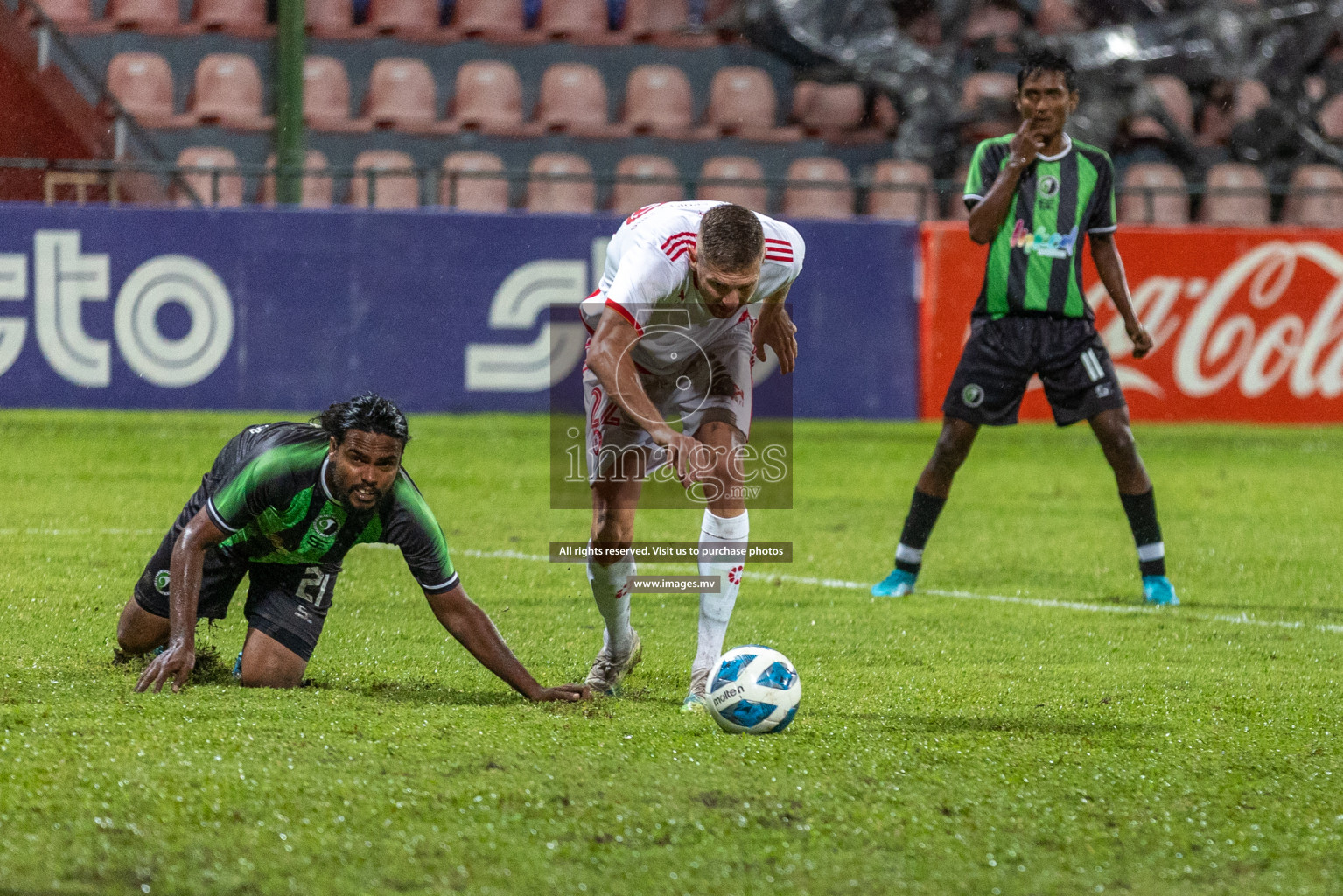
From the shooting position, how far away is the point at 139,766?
354cm

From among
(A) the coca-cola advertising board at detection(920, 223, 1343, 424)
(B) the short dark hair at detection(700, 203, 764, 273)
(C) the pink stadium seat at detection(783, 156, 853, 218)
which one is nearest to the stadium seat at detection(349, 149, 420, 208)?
(C) the pink stadium seat at detection(783, 156, 853, 218)

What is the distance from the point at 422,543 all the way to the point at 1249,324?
1028cm

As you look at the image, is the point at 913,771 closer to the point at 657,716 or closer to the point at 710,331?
the point at 657,716

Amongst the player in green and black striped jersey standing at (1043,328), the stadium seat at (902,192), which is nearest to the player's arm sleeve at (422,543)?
the player in green and black striped jersey standing at (1043,328)

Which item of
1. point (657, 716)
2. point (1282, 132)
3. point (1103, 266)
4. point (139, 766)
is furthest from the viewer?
point (1282, 132)

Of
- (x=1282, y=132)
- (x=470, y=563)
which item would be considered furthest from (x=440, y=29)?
(x=470, y=563)

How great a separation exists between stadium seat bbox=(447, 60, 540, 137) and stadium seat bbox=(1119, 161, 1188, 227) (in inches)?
231

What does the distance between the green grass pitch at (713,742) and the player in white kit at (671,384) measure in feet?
1.07

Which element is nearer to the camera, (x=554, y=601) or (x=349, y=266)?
(x=554, y=601)

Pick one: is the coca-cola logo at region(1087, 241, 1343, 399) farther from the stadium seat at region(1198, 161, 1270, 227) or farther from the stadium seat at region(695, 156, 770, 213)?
the stadium seat at region(695, 156, 770, 213)

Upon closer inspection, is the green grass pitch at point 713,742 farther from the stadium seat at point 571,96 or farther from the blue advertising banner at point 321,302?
the stadium seat at point 571,96

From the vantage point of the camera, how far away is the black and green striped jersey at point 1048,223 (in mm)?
6625

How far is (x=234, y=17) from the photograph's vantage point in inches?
623

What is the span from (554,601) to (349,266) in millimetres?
6641
